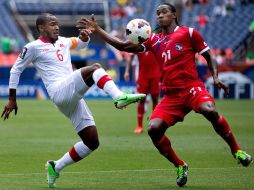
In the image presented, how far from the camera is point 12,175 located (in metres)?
Answer: 11.2

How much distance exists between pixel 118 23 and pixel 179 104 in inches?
1511

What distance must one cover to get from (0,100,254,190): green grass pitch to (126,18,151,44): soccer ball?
2.03 metres

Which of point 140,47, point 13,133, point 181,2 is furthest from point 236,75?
point 140,47

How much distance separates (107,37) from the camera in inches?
405

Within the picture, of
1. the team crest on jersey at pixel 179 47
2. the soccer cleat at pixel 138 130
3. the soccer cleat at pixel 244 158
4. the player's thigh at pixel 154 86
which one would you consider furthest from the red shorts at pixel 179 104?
the player's thigh at pixel 154 86

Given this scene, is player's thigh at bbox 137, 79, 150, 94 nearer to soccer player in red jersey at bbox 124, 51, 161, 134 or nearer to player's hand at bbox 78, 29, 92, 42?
soccer player in red jersey at bbox 124, 51, 161, 134

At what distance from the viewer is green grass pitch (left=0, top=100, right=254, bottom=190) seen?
10398mm

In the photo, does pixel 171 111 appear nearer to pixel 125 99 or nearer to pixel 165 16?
pixel 165 16

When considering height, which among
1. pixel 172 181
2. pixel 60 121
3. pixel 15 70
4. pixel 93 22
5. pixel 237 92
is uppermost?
pixel 93 22

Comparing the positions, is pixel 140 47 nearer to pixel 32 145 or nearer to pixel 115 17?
pixel 32 145

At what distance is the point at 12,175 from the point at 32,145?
4801mm

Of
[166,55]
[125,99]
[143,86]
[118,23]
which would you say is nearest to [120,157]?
[166,55]

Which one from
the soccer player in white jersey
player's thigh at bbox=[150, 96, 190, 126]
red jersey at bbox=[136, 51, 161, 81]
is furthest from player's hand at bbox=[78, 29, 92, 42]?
red jersey at bbox=[136, 51, 161, 81]

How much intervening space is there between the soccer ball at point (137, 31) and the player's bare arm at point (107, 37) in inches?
4.1
